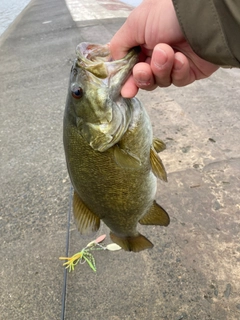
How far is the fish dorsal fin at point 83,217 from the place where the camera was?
1.83m

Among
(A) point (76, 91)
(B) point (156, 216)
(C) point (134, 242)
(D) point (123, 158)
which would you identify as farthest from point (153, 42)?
(C) point (134, 242)

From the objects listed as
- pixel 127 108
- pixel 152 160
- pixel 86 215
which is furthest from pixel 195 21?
pixel 86 215

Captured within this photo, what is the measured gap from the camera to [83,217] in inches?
72.6

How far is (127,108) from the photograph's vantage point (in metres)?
1.65

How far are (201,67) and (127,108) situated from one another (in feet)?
1.47

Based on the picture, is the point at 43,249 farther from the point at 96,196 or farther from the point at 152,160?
the point at 152,160

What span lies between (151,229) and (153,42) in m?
1.69

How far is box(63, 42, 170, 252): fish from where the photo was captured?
1564 mm

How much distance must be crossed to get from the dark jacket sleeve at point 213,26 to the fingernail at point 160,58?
0.11m

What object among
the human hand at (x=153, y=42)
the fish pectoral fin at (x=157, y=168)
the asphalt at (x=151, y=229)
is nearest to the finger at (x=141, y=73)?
the human hand at (x=153, y=42)

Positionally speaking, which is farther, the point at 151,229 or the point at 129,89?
the point at 151,229

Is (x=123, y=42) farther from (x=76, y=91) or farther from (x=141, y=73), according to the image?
(x=76, y=91)

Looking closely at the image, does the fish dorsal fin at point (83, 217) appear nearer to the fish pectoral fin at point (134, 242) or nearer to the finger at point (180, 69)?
the fish pectoral fin at point (134, 242)

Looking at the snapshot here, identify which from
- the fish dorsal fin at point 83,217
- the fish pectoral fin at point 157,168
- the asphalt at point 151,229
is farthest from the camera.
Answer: the asphalt at point 151,229
